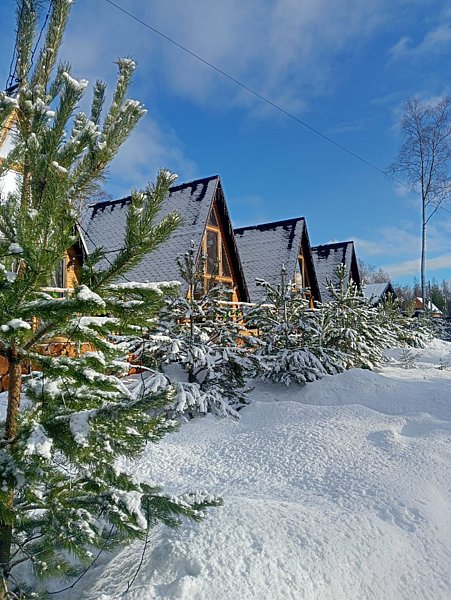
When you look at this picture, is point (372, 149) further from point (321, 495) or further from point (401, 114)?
point (321, 495)

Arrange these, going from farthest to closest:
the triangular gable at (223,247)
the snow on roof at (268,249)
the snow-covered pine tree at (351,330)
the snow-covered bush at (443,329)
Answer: the snow-covered bush at (443,329)
the snow on roof at (268,249)
the triangular gable at (223,247)
the snow-covered pine tree at (351,330)

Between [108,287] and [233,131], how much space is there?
10.0 metres

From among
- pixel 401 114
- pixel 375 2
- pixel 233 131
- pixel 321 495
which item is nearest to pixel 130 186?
pixel 321 495

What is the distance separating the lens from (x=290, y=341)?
8445mm

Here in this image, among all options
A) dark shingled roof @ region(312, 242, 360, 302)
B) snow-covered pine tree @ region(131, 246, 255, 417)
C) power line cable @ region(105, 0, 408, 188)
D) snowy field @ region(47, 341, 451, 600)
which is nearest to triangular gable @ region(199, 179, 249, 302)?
power line cable @ region(105, 0, 408, 188)

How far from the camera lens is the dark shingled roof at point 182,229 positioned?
11484 millimetres

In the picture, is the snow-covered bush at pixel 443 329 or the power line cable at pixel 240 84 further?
the snow-covered bush at pixel 443 329

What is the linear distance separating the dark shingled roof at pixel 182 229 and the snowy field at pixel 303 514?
21.5 ft

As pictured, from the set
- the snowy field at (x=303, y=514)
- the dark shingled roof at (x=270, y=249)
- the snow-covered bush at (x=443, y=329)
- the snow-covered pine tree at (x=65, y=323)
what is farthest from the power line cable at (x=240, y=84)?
the snow-covered bush at (x=443, y=329)

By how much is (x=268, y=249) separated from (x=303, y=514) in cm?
1433

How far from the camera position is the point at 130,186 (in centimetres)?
186

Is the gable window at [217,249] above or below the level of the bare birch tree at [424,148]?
below

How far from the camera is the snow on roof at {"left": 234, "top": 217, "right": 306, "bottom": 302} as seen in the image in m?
15.3

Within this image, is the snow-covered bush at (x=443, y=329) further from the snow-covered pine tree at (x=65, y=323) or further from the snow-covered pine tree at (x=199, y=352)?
the snow-covered pine tree at (x=65, y=323)
